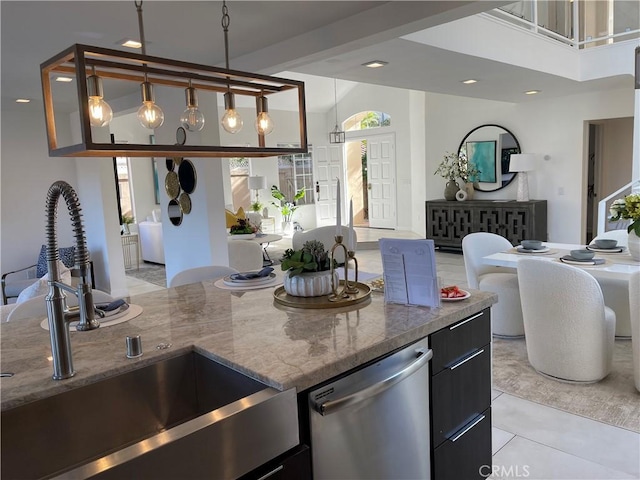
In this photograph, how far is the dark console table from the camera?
24.6ft

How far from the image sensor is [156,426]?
1.63 metres

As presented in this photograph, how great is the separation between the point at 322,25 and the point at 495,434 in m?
2.80

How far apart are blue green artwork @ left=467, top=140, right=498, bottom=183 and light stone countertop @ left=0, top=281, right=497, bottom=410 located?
6654 mm

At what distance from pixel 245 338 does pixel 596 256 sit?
3254 millimetres

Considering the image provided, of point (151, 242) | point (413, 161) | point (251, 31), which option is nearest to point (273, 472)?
point (251, 31)

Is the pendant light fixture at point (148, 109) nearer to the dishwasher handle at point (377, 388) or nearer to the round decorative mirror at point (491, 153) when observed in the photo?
the dishwasher handle at point (377, 388)

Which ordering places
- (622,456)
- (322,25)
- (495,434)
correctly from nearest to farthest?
(622,456), (495,434), (322,25)

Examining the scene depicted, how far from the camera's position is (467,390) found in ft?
6.63

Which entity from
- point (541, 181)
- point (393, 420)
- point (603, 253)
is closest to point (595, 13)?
point (541, 181)

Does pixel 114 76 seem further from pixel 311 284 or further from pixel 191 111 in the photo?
pixel 311 284

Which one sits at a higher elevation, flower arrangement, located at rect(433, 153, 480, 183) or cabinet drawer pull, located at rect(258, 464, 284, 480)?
flower arrangement, located at rect(433, 153, 480, 183)

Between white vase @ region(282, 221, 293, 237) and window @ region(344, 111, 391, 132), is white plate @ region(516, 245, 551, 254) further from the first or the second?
white vase @ region(282, 221, 293, 237)

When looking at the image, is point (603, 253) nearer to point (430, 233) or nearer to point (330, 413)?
point (330, 413)

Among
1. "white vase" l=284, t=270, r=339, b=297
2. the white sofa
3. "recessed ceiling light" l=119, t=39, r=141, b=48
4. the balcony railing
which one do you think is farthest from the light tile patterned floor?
the white sofa
